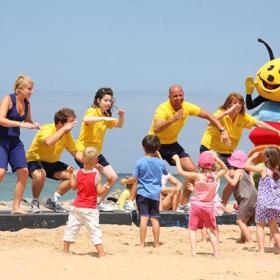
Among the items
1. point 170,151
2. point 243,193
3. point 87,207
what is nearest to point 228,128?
point 170,151

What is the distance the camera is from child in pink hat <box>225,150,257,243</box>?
991 centimetres

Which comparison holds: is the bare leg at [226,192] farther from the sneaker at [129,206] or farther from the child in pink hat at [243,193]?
the sneaker at [129,206]

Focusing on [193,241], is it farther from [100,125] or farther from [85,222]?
[100,125]

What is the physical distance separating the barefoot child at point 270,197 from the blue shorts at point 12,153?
3066 millimetres

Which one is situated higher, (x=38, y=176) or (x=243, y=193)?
(x=38, y=176)

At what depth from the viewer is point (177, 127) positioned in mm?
10930

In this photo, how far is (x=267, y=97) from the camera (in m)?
14.4

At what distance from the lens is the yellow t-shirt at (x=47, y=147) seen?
1041cm

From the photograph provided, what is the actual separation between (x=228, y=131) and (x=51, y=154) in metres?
2.85

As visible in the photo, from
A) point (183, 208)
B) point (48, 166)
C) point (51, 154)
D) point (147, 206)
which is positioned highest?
point (51, 154)

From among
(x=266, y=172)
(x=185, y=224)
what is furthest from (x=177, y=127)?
(x=266, y=172)

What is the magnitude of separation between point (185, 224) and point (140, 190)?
6.54 feet

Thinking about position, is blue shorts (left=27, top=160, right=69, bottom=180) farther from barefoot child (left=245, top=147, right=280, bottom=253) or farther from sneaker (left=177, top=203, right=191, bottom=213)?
barefoot child (left=245, top=147, right=280, bottom=253)

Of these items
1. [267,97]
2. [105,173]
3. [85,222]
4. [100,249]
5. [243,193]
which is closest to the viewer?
[100,249]
